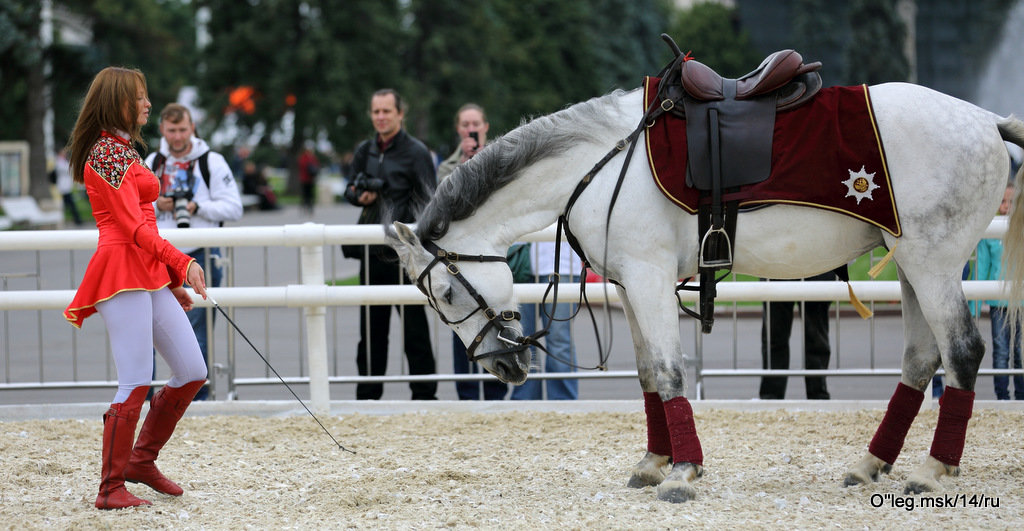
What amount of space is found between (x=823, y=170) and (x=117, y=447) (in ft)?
11.0

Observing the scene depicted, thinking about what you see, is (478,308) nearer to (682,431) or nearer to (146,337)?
(682,431)

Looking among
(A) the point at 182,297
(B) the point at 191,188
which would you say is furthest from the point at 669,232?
(B) the point at 191,188

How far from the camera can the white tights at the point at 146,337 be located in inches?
192

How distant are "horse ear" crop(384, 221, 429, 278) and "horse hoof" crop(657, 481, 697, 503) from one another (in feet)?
4.80

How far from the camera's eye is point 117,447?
5020 millimetres

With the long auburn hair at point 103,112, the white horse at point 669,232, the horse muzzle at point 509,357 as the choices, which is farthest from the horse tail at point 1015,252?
the long auburn hair at point 103,112

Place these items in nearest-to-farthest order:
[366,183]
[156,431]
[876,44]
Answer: [156,431] → [366,183] → [876,44]

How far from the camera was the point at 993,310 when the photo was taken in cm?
785

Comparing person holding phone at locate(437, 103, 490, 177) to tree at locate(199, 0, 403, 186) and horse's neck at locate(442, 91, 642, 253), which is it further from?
tree at locate(199, 0, 403, 186)

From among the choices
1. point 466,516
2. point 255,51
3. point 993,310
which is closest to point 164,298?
point 466,516

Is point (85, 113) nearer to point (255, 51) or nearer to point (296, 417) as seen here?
point (296, 417)

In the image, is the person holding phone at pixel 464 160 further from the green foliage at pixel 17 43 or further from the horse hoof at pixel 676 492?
the green foliage at pixel 17 43

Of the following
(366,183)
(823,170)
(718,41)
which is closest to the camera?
(823,170)

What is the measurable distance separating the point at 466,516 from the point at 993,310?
4728 millimetres
